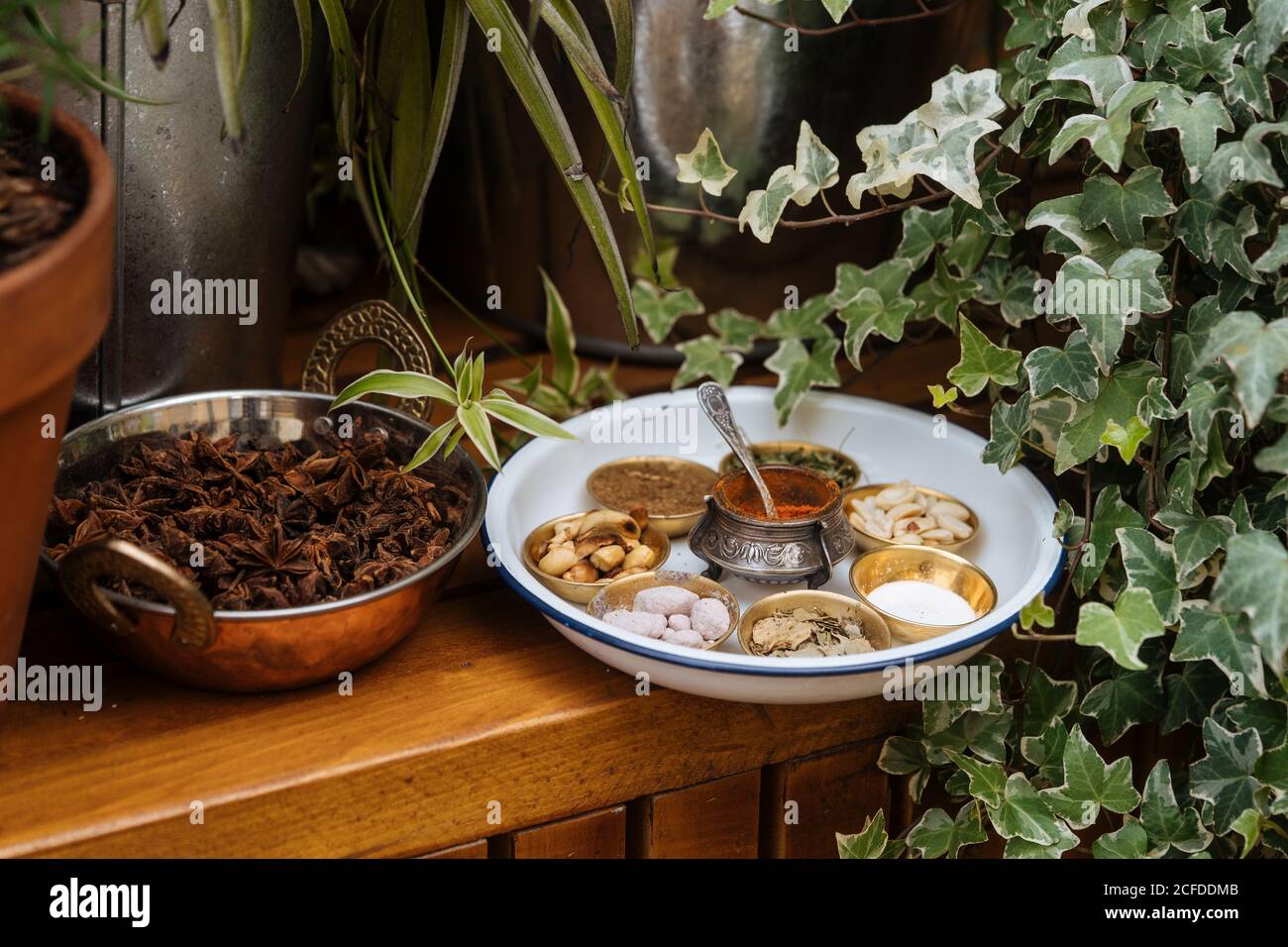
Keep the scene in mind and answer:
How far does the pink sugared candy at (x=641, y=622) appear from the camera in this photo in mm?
918

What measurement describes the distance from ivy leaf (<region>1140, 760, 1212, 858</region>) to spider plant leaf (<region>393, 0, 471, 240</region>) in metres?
0.68

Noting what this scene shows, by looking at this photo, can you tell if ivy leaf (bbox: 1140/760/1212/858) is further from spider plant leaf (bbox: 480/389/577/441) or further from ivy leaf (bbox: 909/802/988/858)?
spider plant leaf (bbox: 480/389/577/441)

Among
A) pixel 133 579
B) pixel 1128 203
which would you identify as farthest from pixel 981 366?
pixel 133 579

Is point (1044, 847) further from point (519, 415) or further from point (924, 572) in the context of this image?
point (519, 415)

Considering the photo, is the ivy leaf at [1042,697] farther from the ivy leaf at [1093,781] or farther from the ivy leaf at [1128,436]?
the ivy leaf at [1128,436]

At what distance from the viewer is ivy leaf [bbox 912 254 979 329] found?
110 centimetres

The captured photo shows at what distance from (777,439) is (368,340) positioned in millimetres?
388

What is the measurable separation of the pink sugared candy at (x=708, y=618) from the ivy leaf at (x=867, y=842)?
0.19m

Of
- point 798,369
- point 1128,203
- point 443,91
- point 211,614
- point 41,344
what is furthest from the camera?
point 798,369

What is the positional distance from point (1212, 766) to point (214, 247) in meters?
0.83

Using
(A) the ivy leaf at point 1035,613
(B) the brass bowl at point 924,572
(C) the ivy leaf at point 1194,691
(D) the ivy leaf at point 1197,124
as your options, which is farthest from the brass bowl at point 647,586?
(D) the ivy leaf at point 1197,124

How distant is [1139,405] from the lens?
890mm
